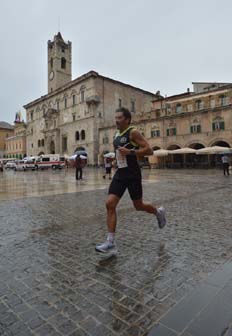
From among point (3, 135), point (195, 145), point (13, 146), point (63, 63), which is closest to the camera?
point (195, 145)

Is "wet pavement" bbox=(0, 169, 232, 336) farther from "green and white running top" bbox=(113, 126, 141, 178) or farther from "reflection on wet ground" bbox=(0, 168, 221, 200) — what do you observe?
"reflection on wet ground" bbox=(0, 168, 221, 200)

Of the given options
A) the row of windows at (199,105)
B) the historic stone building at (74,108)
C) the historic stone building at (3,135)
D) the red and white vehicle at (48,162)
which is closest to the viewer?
the row of windows at (199,105)

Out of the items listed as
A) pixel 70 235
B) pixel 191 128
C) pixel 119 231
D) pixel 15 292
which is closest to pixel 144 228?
pixel 119 231

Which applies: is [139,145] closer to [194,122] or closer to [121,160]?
[121,160]

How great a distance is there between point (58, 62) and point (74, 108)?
16.8 metres

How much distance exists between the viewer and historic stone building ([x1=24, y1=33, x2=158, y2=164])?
150ft

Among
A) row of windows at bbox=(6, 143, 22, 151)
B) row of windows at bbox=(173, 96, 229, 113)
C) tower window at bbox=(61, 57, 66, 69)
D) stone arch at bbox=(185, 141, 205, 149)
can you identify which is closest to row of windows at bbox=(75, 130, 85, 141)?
row of windows at bbox=(173, 96, 229, 113)

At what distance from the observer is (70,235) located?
4.18 metres

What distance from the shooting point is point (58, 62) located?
58250 mm

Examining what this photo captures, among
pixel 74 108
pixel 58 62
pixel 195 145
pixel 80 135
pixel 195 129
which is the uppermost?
pixel 58 62

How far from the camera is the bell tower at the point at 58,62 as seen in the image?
57.9 metres

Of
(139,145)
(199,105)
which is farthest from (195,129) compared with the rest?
(139,145)

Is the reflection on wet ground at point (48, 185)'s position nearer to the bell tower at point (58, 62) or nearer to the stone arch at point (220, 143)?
the stone arch at point (220, 143)

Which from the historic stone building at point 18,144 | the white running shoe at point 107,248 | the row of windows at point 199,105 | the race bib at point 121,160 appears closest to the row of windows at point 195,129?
the row of windows at point 199,105
